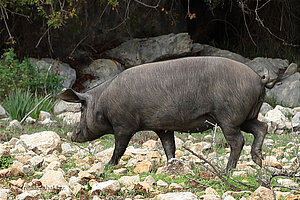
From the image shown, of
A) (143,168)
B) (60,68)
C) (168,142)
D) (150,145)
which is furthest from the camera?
(60,68)

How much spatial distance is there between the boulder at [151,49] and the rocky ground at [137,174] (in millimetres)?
4727

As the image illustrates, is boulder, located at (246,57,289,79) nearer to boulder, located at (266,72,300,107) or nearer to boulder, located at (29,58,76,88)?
boulder, located at (266,72,300,107)

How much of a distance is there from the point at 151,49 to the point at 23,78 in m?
3.25

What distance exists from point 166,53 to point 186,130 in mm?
6670

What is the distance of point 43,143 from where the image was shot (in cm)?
541

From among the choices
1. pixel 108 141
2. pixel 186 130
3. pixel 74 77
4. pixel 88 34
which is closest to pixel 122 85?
pixel 186 130

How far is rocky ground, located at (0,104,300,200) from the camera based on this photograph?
3236 millimetres

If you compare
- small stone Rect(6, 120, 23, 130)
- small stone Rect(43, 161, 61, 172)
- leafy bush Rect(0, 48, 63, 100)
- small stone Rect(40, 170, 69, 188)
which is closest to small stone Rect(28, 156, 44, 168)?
small stone Rect(43, 161, 61, 172)

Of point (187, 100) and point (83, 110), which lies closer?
point (187, 100)

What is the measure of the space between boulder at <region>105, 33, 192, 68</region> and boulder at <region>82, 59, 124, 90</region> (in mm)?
289

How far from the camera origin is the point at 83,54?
11.6 metres

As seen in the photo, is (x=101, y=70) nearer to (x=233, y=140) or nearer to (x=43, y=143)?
(x=43, y=143)

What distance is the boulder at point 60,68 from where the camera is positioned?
10512 mm

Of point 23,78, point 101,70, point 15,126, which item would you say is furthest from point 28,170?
point 101,70
